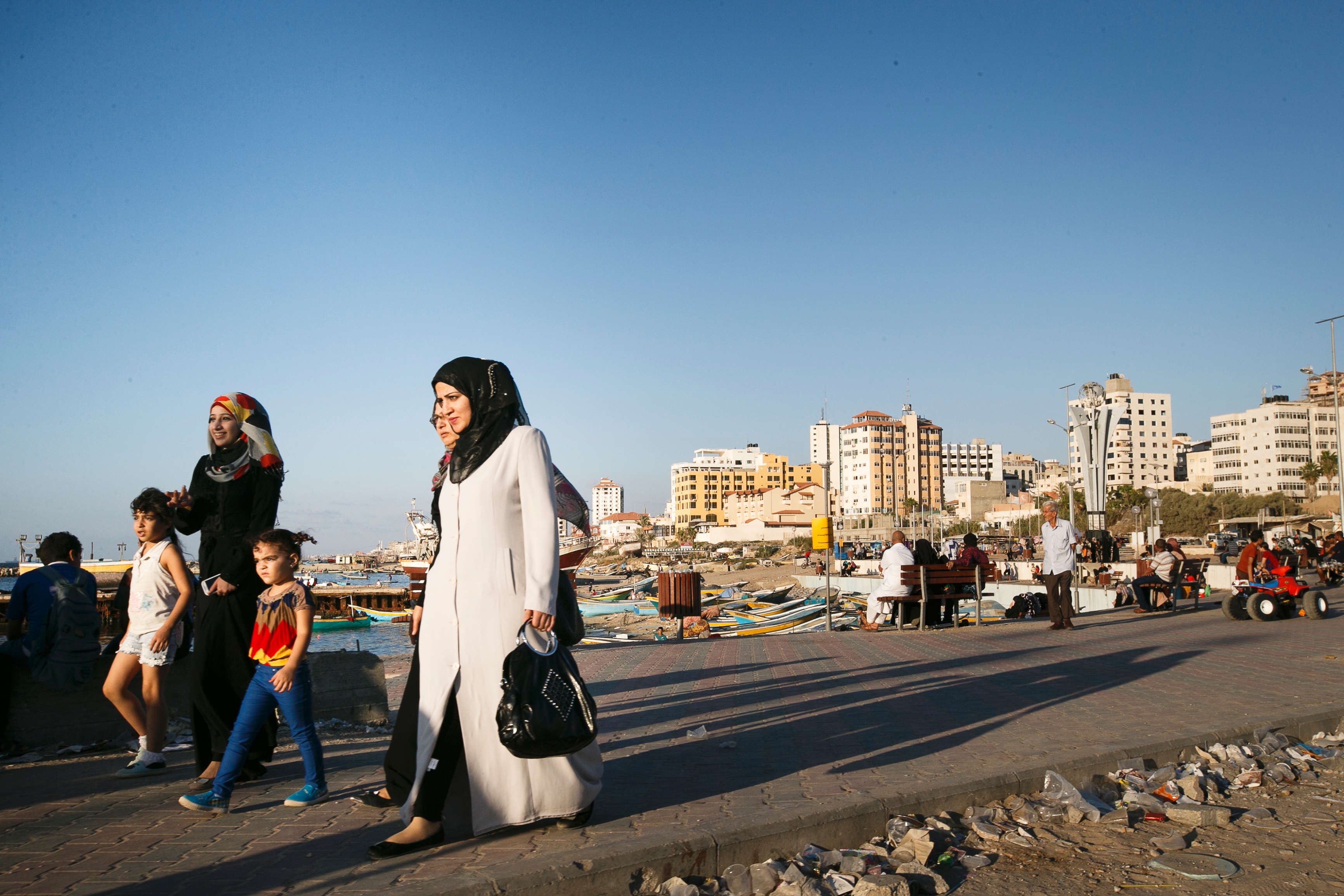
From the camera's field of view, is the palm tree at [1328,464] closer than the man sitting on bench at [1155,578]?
No

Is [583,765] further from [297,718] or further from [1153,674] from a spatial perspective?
[1153,674]

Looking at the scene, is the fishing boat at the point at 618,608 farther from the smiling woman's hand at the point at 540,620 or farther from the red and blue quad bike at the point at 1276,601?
the smiling woman's hand at the point at 540,620

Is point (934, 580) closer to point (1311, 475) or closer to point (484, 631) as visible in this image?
point (484, 631)

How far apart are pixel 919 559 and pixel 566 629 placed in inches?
493

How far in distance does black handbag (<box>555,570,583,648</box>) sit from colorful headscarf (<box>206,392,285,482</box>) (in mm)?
2269

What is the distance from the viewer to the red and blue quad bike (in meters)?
15.2

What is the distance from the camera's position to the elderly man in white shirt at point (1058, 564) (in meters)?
14.3

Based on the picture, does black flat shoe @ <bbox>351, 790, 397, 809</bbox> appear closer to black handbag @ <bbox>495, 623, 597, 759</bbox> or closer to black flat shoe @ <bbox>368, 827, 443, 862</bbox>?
black flat shoe @ <bbox>368, 827, 443, 862</bbox>

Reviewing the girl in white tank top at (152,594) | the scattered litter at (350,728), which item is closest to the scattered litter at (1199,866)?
the scattered litter at (350,728)

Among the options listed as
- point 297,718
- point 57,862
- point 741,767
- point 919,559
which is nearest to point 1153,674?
point 741,767

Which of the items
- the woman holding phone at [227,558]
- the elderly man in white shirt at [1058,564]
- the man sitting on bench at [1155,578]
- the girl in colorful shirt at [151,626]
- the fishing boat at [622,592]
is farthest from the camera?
the fishing boat at [622,592]

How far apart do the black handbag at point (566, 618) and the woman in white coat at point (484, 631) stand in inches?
6.7

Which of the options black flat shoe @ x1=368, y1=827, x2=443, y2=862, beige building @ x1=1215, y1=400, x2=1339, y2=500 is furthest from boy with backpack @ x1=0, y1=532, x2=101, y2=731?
beige building @ x1=1215, y1=400, x2=1339, y2=500

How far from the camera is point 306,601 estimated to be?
182 inches
